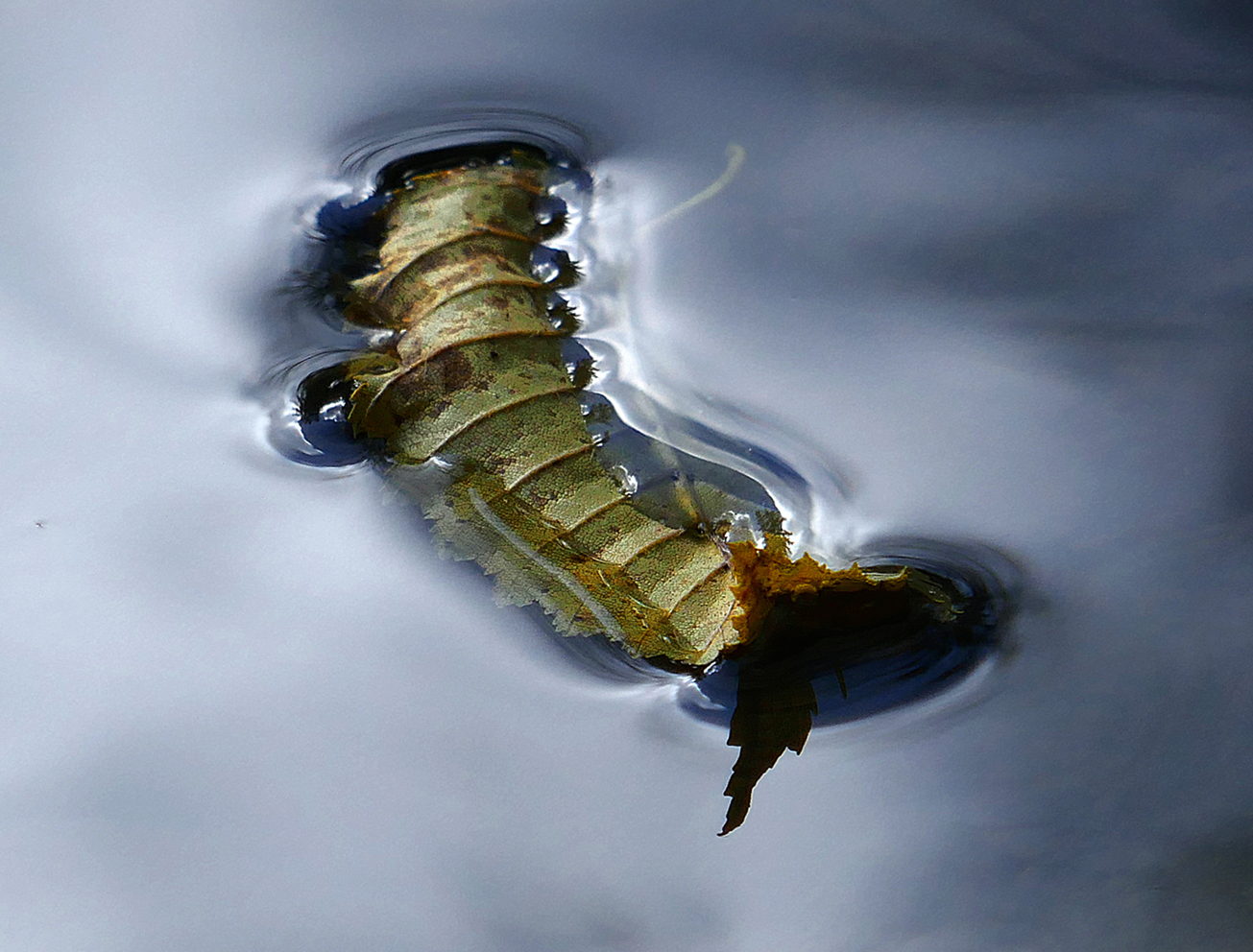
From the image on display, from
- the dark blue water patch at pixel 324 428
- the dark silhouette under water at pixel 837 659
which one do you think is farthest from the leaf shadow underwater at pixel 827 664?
the dark blue water patch at pixel 324 428

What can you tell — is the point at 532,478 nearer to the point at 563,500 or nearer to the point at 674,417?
the point at 563,500

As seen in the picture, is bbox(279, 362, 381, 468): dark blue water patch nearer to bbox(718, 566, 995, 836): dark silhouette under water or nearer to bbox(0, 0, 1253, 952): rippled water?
bbox(0, 0, 1253, 952): rippled water

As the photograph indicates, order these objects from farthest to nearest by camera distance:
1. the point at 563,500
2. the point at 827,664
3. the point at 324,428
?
the point at 324,428, the point at 563,500, the point at 827,664

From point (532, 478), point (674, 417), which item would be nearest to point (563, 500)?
point (532, 478)

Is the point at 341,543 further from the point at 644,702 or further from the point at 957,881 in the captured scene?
the point at 957,881

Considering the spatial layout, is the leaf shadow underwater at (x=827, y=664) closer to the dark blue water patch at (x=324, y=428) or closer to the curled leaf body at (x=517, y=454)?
the curled leaf body at (x=517, y=454)

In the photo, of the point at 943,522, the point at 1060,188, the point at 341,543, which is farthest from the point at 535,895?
the point at 1060,188
